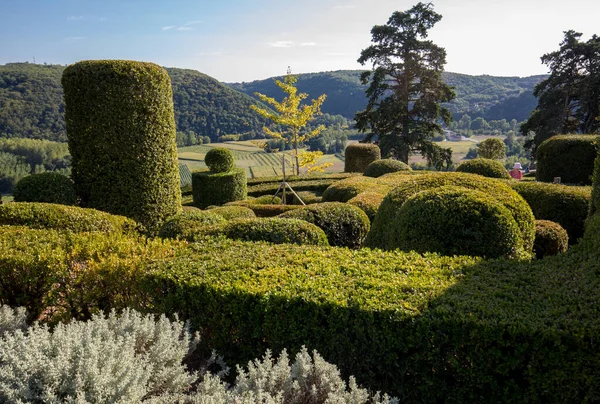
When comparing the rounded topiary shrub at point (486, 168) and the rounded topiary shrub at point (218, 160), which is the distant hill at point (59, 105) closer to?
the rounded topiary shrub at point (218, 160)

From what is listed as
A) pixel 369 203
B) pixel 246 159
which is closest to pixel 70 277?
pixel 369 203

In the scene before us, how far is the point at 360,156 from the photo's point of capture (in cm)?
2258

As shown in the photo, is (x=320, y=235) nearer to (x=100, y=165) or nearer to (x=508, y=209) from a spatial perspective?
(x=508, y=209)

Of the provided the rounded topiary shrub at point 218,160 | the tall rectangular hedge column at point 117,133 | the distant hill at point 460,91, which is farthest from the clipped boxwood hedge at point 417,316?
the distant hill at point 460,91

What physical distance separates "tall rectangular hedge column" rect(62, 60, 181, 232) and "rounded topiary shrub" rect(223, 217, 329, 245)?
386cm

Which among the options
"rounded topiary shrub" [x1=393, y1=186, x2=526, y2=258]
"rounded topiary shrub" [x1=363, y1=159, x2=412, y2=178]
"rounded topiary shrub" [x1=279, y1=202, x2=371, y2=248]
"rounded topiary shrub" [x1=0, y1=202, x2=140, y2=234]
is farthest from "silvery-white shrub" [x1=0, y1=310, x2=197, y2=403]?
"rounded topiary shrub" [x1=363, y1=159, x2=412, y2=178]

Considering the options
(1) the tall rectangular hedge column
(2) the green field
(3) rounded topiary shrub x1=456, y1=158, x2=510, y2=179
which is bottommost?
(2) the green field

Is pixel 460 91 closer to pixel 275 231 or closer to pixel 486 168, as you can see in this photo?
pixel 486 168

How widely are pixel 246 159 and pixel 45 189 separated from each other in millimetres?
52804

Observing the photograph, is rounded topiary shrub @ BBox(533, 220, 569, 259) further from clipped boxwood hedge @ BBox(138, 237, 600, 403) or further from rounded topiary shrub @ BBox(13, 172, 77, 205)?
rounded topiary shrub @ BBox(13, 172, 77, 205)

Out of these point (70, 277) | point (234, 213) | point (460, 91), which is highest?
point (460, 91)

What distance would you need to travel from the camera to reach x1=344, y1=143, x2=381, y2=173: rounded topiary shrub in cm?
2253

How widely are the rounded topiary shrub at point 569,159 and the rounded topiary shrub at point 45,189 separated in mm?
13801

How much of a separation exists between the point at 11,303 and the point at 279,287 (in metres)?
3.34
